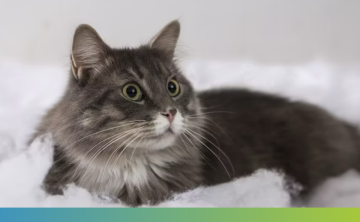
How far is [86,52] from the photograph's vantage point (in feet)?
A: 5.49

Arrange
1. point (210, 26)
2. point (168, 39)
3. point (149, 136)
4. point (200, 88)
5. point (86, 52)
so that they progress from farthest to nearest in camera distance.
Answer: point (210, 26) < point (200, 88) < point (168, 39) < point (86, 52) < point (149, 136)

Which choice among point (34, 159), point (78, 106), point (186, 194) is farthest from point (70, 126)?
point (186, 194)

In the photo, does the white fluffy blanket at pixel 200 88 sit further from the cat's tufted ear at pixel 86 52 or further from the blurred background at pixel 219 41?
the cat's tufted ear at pixel 86 52

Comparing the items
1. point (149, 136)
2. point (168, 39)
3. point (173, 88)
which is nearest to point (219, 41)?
point (168, 39)

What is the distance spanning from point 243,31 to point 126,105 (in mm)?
1710

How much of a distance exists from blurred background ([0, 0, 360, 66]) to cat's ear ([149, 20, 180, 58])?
0.86 m

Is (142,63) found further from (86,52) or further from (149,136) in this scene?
(149,136)

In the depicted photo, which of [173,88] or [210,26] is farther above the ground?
[210,26]

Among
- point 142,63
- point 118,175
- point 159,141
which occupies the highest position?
point 142,63

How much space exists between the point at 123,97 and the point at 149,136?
183 mm

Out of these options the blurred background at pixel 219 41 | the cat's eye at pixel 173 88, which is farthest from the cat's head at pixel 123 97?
the blurred background at pixel 219 41

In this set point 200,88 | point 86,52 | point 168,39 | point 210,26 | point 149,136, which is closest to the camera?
point 149,136

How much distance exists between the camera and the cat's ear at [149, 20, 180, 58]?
1912 mm

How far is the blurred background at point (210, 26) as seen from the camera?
2.84m
